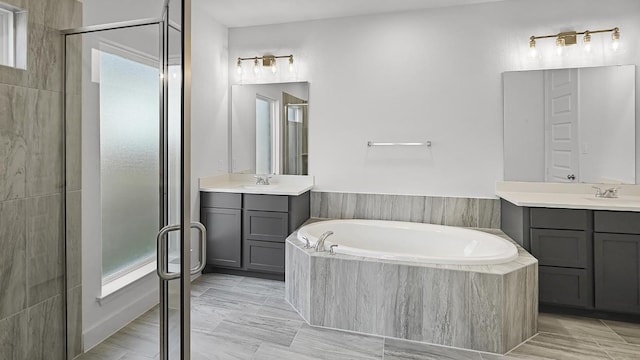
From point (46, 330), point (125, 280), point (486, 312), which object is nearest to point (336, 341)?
point (486, 312)

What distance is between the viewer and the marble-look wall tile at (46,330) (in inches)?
52.6

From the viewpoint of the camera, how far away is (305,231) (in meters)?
3.13

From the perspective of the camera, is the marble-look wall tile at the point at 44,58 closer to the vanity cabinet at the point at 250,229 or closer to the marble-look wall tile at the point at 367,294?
the marble-look wall tile at the point at 367,294

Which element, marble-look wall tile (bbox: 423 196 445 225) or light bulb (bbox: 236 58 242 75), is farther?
light bulb (bbox: 236 58 242 75)

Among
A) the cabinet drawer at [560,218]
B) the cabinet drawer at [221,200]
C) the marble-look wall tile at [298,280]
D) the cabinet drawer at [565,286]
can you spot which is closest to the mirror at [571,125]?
the cabinet drawer at [560,218]

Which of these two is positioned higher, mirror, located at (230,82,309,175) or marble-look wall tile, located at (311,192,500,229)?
mirror, located at (230,82,309,175)

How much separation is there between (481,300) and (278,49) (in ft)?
10.1

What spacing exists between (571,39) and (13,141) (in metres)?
3.86

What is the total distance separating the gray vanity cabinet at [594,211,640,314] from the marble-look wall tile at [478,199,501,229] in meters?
0.82

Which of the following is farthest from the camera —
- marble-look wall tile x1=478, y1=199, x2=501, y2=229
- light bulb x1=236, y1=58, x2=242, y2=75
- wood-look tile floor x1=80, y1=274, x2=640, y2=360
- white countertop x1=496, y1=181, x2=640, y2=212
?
light bulb x1=236, y1=58, x2=242, y2=75

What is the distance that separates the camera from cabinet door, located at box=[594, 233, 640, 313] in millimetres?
2527

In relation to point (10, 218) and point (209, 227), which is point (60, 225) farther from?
point (209, 227)

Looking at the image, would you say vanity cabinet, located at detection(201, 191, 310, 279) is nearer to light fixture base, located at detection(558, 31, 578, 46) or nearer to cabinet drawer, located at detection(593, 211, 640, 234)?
cabinet drawer, located at detection(593, 211, 640, 234)

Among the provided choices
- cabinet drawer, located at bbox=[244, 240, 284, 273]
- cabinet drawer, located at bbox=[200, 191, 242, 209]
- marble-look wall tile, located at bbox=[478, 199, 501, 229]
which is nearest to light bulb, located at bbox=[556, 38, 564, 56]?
marble-look wall tile, located at bbox=[478, 199, 501, 229]
